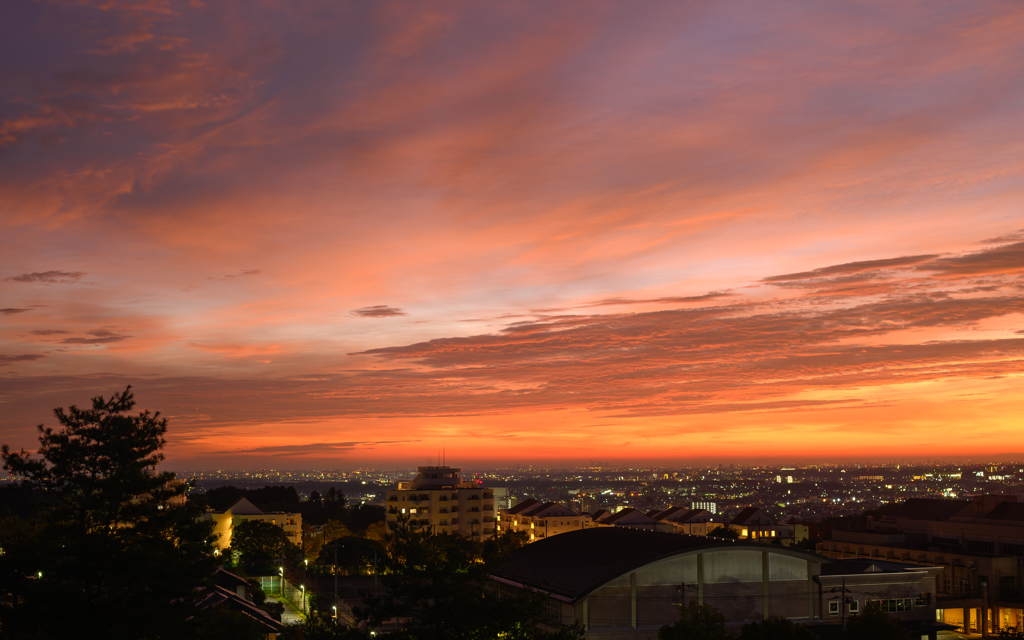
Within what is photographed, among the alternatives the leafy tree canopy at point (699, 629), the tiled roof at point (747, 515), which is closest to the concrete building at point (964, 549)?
the tiled roof at point (747, 515)

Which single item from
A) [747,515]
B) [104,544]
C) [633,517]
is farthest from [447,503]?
[104,544]

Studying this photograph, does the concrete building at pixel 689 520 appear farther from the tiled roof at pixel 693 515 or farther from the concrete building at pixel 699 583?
the concrete building at pixel 699 583

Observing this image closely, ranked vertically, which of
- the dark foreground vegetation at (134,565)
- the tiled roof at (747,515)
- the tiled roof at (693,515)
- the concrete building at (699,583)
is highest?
the dark foreground vegetation at (134,565)

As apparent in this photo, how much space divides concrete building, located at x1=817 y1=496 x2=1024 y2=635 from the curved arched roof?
26202mm

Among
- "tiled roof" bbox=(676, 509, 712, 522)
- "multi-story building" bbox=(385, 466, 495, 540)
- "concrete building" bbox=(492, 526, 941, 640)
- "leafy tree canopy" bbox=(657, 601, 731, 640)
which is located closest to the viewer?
"leafy tree canopy" bbox=(657, 601, 731, 640)

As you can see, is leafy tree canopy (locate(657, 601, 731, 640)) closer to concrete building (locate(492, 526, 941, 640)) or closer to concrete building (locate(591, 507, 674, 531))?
concrete building (locate(492, 526, 941, 640))

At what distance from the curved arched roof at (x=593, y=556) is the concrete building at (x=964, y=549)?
86.0 feet

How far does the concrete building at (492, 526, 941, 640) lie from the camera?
59.0 m

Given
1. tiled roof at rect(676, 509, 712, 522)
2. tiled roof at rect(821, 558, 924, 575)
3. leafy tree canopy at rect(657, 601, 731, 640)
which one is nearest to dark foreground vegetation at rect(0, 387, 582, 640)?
leafy tree canopy at rect(657, 601, 731, 640)

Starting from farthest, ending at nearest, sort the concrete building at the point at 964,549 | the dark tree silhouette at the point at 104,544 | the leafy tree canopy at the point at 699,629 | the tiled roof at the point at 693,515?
the tiled roof at the point at 693,515
the concrete building at the point at 964,549
the leafy tree canopy at the point at 699,629
the dark tree silhouette at the point at 104,544

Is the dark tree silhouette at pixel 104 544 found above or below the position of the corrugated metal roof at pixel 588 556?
above

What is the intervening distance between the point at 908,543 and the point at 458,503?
235ft

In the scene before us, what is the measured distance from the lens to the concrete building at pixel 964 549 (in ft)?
261

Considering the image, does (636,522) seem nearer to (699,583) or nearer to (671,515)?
(671,515)
